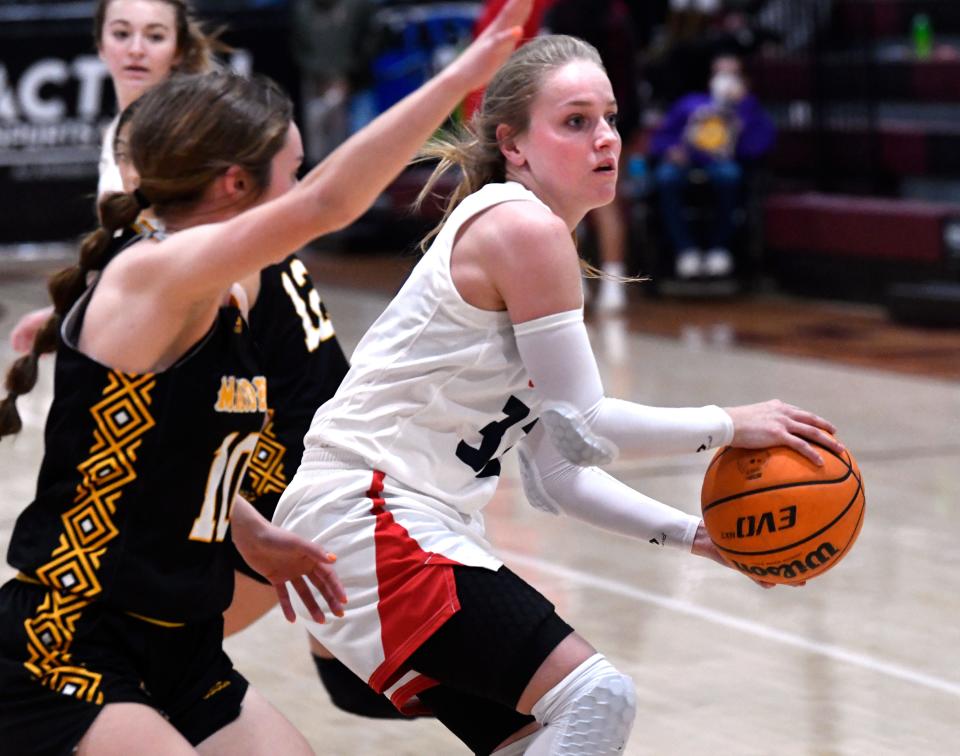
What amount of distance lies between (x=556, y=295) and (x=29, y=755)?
105 centimetres

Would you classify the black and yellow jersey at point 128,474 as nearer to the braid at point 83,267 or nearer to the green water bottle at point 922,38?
the braid at point 83,267

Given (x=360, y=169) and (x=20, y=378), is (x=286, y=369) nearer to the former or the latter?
(x=20, y=378)

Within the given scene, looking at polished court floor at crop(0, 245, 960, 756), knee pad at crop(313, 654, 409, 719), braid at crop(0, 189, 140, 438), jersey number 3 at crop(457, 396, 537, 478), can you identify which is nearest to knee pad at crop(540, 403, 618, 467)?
jersey number 3 at crop(457, 396, 537, 478)

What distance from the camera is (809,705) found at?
407cm

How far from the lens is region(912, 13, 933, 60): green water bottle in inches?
451

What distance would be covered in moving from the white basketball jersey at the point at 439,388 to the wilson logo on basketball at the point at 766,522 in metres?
0.42

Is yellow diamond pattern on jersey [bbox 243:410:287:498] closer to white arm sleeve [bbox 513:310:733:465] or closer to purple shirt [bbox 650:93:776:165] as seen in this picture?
white arm sleeve [bbox 513:310:733:465]

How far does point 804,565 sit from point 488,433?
60 centimetres

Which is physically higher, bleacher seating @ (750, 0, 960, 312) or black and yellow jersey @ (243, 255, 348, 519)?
black and yellow jersey @ (243, 255, 348, 519)

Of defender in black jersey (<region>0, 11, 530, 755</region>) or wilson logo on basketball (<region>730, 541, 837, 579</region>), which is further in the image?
wilson logo on basketball (<region>730, 541, 837, 579</region>)

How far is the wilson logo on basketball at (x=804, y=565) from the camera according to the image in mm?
2957

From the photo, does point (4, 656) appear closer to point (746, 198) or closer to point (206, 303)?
point (206, 303)

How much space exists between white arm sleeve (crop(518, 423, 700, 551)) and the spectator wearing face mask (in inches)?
314

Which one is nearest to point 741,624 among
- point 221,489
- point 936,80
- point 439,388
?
point 439,388
